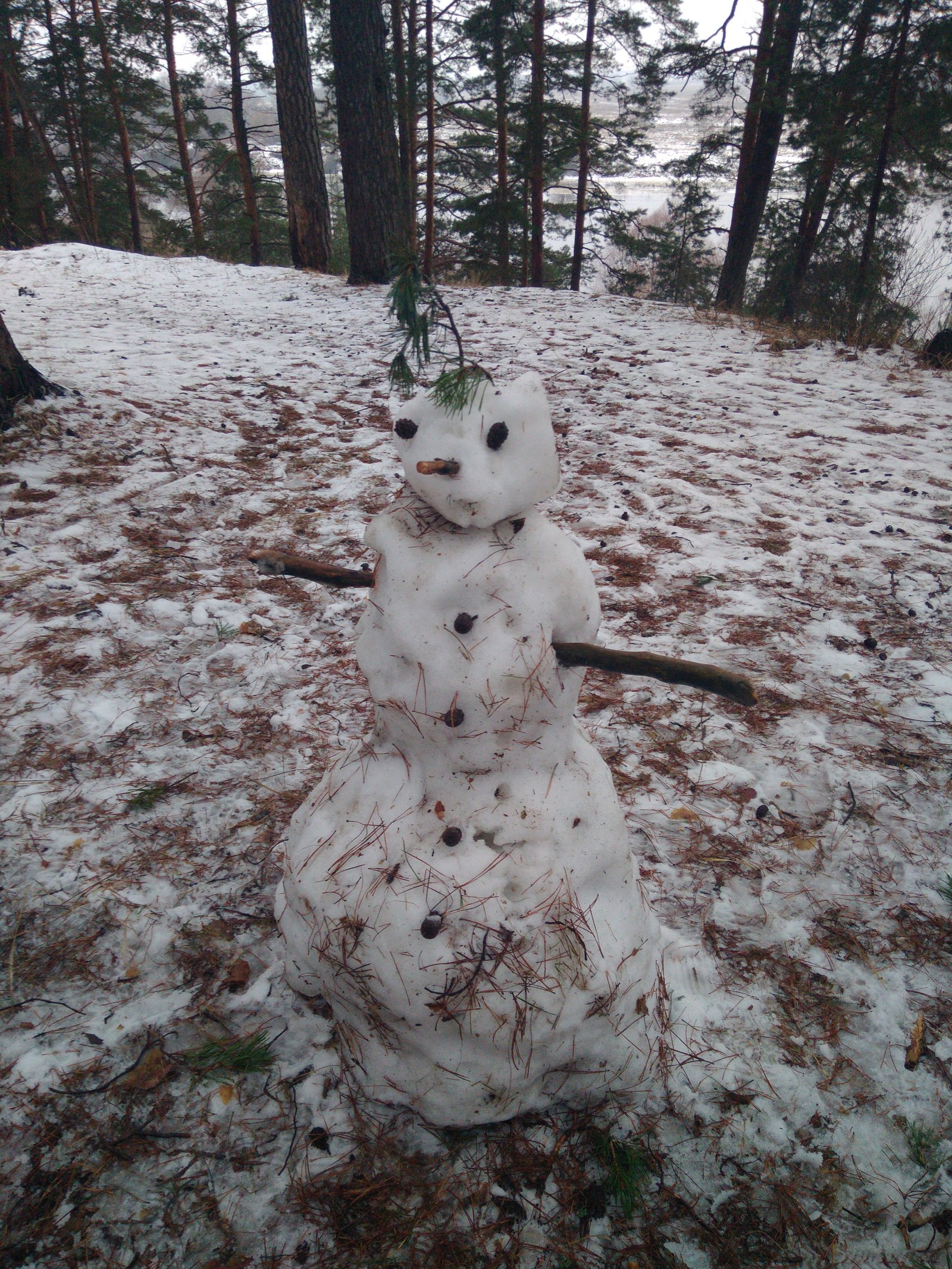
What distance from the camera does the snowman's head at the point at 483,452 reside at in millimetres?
1391

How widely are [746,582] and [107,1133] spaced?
365cm

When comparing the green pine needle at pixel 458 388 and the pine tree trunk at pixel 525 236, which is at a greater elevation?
the pine tree trunk at pixel 525 236

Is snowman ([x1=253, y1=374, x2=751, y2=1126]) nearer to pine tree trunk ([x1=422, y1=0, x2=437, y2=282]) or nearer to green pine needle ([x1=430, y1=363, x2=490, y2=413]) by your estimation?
green pine needle ([x1=430, y1=363, x2=490, y2=413])

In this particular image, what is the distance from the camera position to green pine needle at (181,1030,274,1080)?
1.74 meters

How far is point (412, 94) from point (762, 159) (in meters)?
6.28

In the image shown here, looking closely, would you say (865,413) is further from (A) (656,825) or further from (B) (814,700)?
(A) (656,825)

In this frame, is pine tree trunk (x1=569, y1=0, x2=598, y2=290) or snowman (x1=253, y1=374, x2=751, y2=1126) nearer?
snowman (x1=253, y1=374, x2=751, y2=1126)

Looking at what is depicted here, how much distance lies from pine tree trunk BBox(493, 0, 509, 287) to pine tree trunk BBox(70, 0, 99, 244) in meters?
8.02

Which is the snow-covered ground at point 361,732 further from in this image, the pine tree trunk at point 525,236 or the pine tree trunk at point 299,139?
the pine tree trunk at point 525,236

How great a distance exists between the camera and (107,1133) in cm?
161

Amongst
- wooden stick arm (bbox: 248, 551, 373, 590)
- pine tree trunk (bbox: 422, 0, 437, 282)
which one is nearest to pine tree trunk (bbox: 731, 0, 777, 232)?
pine tree trunk (bbox: 422, 0, 437, 282)

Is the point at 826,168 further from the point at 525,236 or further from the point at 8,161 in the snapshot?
the point at 8,161

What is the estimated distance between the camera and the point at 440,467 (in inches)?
53.9

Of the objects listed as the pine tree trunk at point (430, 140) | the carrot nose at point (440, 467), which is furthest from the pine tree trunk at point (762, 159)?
the carrot nose at point (440, 467)
